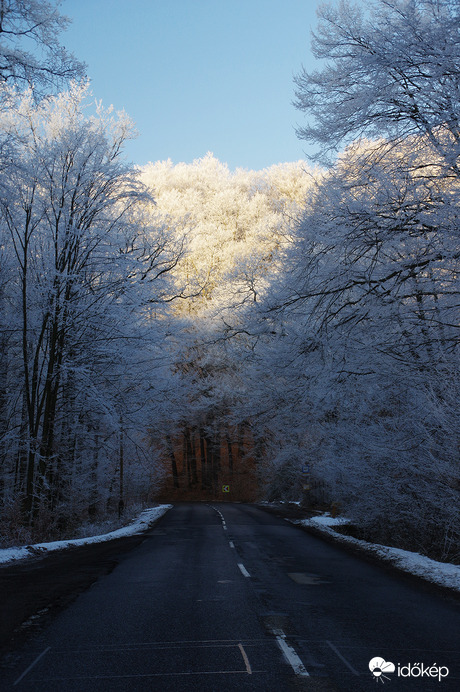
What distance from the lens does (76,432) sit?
18547 millimetres

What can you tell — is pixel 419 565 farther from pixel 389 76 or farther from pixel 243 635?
pixel 389 76

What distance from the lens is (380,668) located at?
180 inches

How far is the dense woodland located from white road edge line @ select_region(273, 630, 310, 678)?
5.58m

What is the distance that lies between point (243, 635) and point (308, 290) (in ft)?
22.9

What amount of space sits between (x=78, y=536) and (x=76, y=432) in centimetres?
329

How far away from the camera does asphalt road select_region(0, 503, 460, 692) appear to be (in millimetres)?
4289

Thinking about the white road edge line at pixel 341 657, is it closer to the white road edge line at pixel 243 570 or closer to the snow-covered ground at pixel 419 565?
the snow-covered ground at pixel 419 565

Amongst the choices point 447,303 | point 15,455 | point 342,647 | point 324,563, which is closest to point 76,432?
point 15,455

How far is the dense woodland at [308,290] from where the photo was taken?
33.0 feet

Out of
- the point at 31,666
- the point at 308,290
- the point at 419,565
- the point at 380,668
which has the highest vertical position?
the point at 308,290

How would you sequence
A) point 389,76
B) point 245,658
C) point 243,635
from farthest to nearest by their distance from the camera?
point 389,76, point 243,635, point 245,658

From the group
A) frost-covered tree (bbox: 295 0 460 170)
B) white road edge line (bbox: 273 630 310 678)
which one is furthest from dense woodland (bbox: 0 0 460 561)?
white road edge line (bbox: 273 630 310 678)

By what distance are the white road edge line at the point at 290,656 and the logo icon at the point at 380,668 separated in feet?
1.78

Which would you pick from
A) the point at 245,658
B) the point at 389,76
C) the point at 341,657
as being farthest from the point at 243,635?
the point at 389,76
